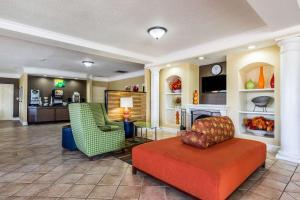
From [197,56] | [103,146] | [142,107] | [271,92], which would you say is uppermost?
[197,56]

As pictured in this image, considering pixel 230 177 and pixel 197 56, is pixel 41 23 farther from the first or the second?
pixel 230 177

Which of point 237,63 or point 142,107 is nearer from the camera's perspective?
point 237,63

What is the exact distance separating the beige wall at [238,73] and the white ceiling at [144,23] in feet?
1.47

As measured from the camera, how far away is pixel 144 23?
3.42 metres

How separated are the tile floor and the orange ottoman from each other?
0.58 feet

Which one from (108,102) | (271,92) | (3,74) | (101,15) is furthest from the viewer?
(3,74)

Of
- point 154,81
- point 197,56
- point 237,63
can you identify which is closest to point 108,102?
point 154,81

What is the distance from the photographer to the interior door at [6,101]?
32.4 feet

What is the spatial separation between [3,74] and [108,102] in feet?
27.5

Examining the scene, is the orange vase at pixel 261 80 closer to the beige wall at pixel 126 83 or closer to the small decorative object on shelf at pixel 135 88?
the beige wall at pixel 126 83

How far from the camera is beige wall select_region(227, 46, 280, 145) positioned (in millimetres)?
3785

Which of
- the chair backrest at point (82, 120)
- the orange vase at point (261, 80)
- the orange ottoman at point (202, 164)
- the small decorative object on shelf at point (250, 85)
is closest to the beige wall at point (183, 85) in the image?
the small decorative object on shelf at point (250, 85)

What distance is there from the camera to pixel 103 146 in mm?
3346

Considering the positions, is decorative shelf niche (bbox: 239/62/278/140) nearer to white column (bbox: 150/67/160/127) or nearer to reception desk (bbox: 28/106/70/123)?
white column (bbox: 150/67/160/127)
